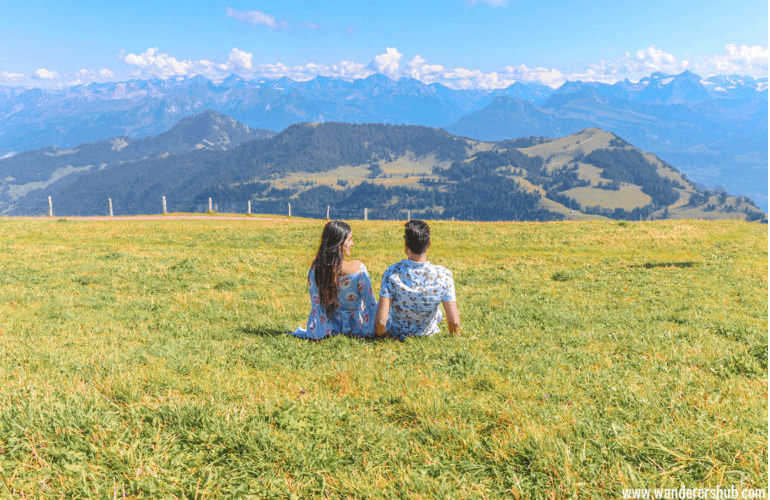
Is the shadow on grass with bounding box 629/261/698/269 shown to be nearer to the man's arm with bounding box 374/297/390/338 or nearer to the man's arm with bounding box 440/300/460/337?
the man's arm with bounding box 440/300/460/337

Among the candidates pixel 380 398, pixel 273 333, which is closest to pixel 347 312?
pixel 273 333

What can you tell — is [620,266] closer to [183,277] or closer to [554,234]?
[554,234]

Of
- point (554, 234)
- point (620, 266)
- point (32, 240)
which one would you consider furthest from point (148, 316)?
point (554, 234)

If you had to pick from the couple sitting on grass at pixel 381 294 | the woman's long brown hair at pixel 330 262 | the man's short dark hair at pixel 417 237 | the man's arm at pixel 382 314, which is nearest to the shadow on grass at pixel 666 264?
the couple sitting on grass at pixel 381 294

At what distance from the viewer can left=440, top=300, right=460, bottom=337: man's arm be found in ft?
28.2

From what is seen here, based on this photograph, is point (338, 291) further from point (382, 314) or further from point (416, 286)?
point (416, 286)

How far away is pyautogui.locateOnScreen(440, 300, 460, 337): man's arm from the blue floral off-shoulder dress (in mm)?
1622

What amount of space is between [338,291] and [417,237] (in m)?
2.07

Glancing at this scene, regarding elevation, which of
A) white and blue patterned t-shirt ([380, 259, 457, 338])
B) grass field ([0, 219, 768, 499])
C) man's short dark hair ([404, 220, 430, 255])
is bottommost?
grass field ([0, 219, 768, 499])

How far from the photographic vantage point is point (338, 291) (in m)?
8.95

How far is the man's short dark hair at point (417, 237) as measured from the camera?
8.14 m

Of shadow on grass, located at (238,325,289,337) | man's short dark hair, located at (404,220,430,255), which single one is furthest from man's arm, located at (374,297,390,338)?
shadow on grass, located at (238,325,289,337)

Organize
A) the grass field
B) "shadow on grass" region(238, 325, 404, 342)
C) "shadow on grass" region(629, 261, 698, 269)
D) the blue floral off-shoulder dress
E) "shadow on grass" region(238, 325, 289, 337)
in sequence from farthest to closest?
"shadow on grass" region(629, 261, 698, 269) < "shadow on grass" region(238, 325, 289, 337) < the blue floral off-shoulder dress < "shadow on grass" region(238, 325, 404, 342) < the grass field

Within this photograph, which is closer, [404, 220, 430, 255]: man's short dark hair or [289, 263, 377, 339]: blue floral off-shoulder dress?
[404, 220, 430, 255]: man's short dark hair
